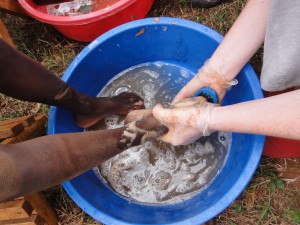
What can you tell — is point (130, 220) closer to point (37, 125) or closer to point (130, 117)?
point (130, 117)

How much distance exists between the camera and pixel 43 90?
1.18 metres

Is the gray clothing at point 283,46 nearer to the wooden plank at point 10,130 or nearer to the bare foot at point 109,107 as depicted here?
the bare foot at point 109,107

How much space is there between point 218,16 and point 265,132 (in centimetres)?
88

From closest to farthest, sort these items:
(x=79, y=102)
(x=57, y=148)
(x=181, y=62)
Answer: (x=57, y=148)
(x=79, y=102)
(x=181, y=62)

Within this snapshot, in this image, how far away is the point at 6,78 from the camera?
1080mm

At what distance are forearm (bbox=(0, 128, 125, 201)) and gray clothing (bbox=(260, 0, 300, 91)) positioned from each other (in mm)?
545

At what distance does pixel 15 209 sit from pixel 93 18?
0.80 m

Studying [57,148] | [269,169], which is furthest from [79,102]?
[269,169]

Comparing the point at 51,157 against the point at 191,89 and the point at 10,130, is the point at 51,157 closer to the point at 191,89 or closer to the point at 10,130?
the point at 10,130

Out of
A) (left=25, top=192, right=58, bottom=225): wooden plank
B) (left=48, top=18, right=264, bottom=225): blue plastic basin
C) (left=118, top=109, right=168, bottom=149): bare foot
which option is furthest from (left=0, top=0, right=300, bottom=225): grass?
(left=118, top=109, right=168, bottom=149): bare foot

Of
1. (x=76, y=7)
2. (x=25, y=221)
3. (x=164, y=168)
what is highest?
(x=76, y=7)

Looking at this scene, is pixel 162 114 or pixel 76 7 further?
pixel 76 7

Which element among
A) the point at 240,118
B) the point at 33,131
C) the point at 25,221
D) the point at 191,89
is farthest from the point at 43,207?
the point at 240,118

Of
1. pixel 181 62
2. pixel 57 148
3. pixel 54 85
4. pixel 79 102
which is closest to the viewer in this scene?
pixel 57 148
